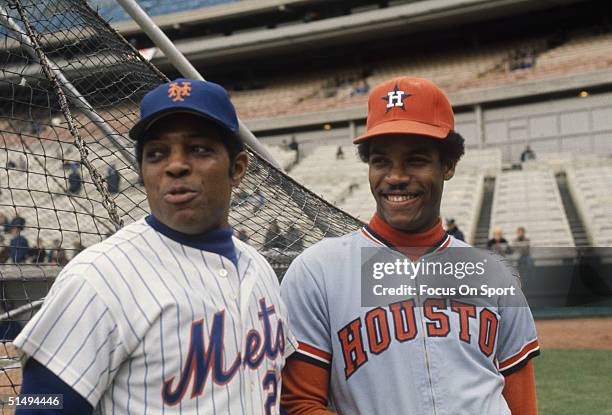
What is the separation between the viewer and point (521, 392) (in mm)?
1671

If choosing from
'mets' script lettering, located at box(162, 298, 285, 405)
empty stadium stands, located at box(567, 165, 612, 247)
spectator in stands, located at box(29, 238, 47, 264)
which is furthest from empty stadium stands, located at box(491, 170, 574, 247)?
'mets' script lettering, located at box(162, 298, 285, 405)

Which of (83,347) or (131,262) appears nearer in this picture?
(83,347)

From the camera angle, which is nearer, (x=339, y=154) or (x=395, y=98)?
(x=395, y=98)

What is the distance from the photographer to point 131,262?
4.08 ft

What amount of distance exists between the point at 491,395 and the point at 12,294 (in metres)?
1.70

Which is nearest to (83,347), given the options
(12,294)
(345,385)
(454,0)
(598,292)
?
(345,385)

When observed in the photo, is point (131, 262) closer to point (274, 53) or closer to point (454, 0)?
point (454, 0)

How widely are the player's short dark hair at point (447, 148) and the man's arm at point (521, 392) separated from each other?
1.89ft

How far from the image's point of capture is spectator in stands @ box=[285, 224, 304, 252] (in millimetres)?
2883

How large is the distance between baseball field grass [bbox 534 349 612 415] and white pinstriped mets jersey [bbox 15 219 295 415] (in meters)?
4.20

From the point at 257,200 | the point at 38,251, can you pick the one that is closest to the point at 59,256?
the point at 38,251

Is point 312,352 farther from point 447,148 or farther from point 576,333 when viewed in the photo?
point 576,333

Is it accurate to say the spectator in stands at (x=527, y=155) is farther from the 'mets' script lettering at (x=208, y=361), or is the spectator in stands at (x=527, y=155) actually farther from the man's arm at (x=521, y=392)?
the 'mets' script lettering at (x=208, y=361)

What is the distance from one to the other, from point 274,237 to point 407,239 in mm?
1297
